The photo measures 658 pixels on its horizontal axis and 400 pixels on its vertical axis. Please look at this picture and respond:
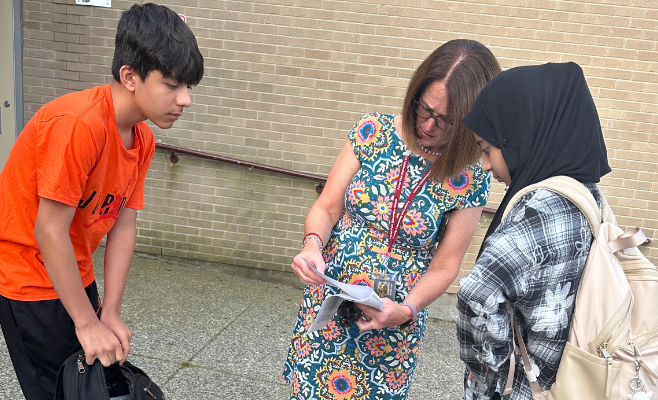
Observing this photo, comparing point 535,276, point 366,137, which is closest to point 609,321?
point 535,276

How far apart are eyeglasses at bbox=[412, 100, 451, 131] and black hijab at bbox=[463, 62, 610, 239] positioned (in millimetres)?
479

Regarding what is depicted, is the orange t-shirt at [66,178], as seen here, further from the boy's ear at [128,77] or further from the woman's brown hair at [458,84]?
the woman's brown hair at [458,84]

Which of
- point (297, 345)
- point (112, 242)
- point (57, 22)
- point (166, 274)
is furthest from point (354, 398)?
point (57, 22)

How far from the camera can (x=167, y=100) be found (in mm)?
→ 1748

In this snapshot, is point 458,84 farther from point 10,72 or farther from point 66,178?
point 10,72

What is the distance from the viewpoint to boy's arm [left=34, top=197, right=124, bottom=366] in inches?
62.9

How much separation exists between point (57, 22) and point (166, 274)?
2.45 meters

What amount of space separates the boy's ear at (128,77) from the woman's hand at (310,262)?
0.75 meters

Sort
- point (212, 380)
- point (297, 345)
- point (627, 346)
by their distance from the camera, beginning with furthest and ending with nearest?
point (212, 380), point (297, 345), point (627, 346)

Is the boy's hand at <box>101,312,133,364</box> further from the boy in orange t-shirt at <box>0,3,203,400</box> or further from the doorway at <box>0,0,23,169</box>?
the doorway at <box>0,0,23,169</box>

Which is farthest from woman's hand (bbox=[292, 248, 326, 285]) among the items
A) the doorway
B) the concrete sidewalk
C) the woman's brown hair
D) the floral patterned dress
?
the doorway

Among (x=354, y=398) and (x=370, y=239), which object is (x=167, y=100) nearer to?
(x=370, y=239)

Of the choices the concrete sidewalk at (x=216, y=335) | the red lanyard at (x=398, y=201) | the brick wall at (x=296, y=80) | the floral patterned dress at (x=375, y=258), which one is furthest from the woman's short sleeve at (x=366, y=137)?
the brick wall at (x=296, y=80)

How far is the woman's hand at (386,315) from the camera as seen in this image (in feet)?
6.44
